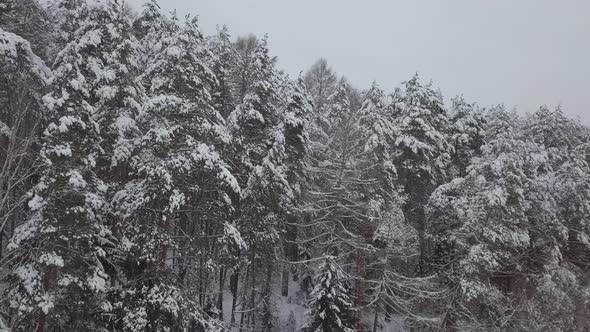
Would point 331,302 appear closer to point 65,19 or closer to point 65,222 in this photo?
point 65,222

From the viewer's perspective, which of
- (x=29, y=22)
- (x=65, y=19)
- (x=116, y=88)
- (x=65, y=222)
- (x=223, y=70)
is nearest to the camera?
(x=65, y=222)

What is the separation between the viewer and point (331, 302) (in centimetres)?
1930

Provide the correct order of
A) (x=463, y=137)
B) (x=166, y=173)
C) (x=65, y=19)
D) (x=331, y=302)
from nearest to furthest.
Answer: (x=166, y=173)
(x=65, y=19)
(x=331, y=302)
(x=463, y=137)

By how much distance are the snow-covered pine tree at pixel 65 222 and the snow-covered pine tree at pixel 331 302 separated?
8.51m

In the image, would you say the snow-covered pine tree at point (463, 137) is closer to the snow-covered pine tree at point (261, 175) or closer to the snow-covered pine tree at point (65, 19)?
the snow-covered pine tree at point (261, 175)

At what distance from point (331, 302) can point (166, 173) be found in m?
9.06

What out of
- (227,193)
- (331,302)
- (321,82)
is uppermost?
(321,82)

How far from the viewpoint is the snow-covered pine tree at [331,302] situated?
19188 mm

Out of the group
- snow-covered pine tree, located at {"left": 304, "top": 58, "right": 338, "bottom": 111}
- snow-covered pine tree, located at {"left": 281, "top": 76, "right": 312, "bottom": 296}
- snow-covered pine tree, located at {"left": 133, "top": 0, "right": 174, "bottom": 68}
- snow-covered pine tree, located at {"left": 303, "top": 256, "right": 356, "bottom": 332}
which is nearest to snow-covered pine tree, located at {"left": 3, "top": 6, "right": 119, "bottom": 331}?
snow-covered pine tree, located at {"left": 133, "top": 0, "right": 174, "bottom": 68}

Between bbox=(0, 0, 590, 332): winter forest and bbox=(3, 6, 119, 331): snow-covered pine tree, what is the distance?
0.06 m

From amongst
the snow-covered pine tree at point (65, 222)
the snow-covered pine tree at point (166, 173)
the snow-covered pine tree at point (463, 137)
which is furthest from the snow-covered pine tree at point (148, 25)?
the snow-covered pine tree at point (463, 137)

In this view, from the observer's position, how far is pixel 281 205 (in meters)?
21.7

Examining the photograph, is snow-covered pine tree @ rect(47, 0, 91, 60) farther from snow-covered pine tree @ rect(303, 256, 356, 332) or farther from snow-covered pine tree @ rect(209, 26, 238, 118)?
snow-covered pine tree @ rect(303, 256, 356, 332)

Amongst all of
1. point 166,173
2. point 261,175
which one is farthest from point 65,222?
point 261,175
